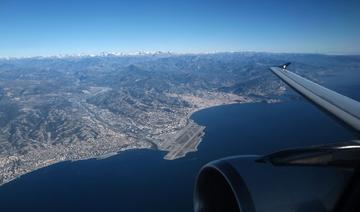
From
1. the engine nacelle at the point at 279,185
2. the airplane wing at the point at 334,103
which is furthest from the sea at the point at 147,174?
the engine nacelle at the point at 279,185

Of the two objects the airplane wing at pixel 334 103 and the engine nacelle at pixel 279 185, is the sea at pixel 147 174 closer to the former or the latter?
the airplane wing at pixel 334 103

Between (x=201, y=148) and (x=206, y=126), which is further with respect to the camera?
(x=206, y=126)

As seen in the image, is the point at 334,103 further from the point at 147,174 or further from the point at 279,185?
the point at 147,174

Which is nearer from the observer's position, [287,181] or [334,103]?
[287,181]

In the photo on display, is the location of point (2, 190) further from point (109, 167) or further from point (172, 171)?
point (172, 171)

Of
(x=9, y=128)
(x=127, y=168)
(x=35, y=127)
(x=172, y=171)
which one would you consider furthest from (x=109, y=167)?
(x=9, y=128)

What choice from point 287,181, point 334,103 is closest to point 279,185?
point 287,181

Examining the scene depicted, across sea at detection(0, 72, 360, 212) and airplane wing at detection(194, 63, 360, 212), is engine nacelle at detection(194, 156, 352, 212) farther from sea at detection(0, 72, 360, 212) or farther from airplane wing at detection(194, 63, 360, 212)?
sea at detection(0, 72, 360, 212)

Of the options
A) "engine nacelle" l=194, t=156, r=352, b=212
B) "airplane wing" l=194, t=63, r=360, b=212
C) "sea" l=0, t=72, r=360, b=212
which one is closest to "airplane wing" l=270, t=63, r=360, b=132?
"airplane wing" l=194, t=63, r=360, b=212
